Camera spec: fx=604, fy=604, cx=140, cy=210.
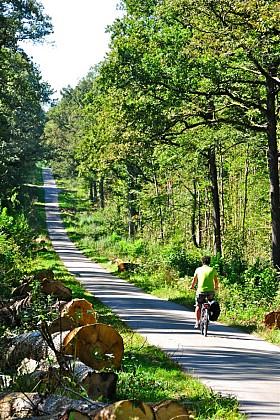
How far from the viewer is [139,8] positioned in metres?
23.9

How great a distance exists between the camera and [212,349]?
1238 cm

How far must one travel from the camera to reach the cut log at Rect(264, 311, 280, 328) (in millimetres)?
14570

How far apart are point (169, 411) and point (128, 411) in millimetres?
529

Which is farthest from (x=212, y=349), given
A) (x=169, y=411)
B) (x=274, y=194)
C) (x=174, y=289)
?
(x=174, y=289)

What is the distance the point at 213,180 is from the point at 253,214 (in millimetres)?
10595

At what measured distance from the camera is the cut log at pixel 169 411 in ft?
18.9

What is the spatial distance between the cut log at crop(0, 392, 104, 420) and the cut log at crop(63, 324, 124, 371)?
8.34 ft

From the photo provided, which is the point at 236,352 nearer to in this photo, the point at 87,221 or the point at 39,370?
the point at 39,370

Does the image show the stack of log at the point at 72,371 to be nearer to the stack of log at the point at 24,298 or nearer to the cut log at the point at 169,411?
the cut log at the point at 169,411

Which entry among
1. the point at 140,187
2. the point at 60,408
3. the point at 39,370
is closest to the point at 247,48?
the point at 39,370

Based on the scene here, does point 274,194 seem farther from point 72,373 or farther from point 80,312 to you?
point 72,373

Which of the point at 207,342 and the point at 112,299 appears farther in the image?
the point at 112,299

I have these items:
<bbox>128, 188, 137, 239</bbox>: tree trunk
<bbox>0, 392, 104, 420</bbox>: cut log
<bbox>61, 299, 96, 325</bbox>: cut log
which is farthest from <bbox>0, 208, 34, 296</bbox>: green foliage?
<bbox>128, 188, 137, 239</bbox>: tree trunk

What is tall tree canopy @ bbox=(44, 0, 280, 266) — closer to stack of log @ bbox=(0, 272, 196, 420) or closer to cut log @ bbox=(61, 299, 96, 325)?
cut log @ bbox=(61, 299, 96, 325)
